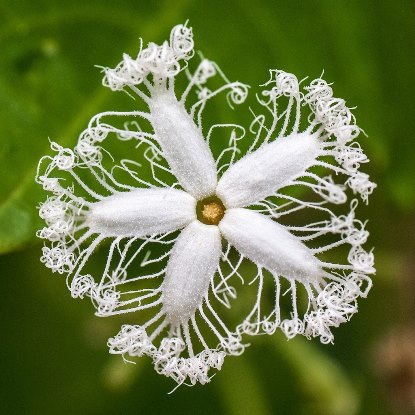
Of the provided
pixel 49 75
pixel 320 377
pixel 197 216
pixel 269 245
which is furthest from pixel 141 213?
pixel 320 377

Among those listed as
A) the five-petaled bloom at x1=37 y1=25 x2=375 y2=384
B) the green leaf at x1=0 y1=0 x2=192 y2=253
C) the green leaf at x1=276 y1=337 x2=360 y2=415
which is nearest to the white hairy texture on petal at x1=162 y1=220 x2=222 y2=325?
the five-petaled bloom at x1=37 y1=25 x2=375 y2=384

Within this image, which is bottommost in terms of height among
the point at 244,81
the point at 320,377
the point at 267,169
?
the point at 320,377

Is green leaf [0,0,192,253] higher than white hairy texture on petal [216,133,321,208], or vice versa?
green leaf [0,0,192,253]

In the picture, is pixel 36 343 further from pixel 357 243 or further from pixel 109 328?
pixel 357 243

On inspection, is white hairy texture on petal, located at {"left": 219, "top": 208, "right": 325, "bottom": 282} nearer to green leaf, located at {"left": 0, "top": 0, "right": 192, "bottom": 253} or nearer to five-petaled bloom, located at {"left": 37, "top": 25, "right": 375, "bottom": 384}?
five-petaled bloom, located at {"left": 37, "top": 25, "right": 375, "bottom": 384}

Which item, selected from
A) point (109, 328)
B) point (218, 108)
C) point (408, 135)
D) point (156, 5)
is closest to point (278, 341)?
point (109, 328)

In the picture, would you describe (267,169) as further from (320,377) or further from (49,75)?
(320,377)

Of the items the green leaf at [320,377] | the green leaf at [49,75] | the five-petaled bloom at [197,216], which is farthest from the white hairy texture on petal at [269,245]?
the green leaf at [320,377]
